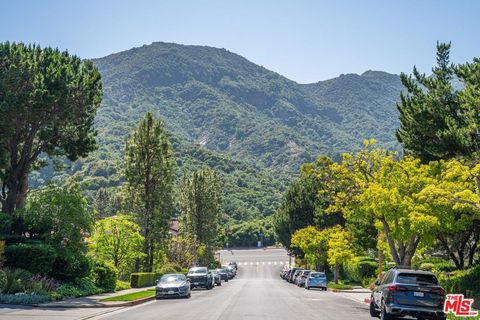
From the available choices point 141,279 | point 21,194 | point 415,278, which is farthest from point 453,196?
point 141,279

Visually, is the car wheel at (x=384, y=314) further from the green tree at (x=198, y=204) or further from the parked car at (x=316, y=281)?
the green tree at (x=198, y=204)

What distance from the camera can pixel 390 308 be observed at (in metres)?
19.5

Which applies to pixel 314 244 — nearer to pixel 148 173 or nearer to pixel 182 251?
pixel 182 251

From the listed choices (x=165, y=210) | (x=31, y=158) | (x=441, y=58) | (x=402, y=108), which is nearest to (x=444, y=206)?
(x=402, y=108)

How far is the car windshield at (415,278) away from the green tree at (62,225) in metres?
17.3

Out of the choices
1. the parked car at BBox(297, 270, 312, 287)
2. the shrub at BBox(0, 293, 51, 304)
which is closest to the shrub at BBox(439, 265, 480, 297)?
the shrub at BBox(0, 293, 51, 304)

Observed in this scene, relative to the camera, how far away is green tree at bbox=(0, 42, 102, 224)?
30.1m

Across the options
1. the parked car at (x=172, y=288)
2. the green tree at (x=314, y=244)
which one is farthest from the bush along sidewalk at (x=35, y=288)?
the green tree at (x=314, y=244)

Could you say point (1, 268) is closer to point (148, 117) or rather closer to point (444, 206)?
point (444, 206)

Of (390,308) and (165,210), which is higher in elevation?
(165,210)

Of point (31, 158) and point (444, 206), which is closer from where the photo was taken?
point (444, 206)

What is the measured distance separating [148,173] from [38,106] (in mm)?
19274

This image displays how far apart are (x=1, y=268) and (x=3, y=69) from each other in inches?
432

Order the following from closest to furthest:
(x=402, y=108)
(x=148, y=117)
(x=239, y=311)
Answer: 1. (x=239, y=311)
2. (x=402, y=108)
3. (x=148, y=117)
